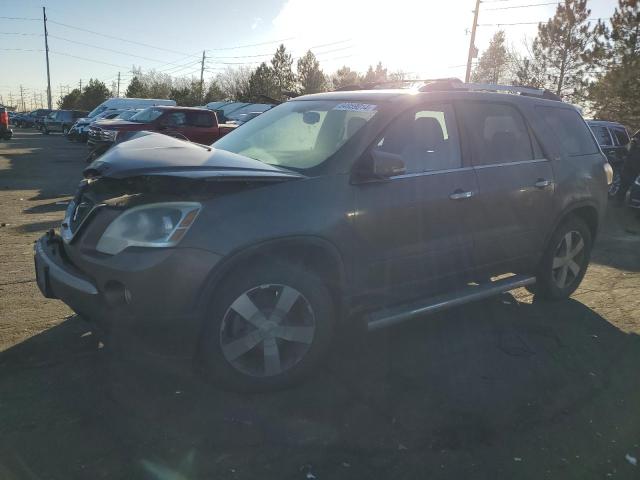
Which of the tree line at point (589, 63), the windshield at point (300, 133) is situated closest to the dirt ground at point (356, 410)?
the windshield at point (300, 133)

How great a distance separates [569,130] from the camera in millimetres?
4805

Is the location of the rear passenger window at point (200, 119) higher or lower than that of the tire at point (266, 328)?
higher

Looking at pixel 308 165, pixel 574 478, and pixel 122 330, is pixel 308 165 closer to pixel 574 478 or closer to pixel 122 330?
pixel 122 330

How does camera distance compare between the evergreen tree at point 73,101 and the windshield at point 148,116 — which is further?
the evergreen tree at point 73,101

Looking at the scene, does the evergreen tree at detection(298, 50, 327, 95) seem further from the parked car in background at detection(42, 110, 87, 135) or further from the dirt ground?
the dirt ground

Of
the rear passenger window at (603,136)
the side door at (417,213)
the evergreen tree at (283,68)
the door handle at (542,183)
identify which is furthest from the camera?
the evergreen tree at (283,68)

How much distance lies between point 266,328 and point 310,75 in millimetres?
58194

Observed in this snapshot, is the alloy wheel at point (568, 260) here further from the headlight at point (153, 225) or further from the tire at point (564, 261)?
the headlight at point (153, 225)

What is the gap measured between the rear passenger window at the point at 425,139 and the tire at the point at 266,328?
44.4 inches

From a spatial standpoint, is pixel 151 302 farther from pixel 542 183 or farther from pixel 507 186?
pixel 542 183

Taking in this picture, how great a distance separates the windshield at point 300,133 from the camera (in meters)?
3.40

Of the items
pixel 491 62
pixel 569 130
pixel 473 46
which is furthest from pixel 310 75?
pixel 569 130

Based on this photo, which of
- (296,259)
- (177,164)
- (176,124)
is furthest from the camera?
(176,124)

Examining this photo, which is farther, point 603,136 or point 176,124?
point 176,124
